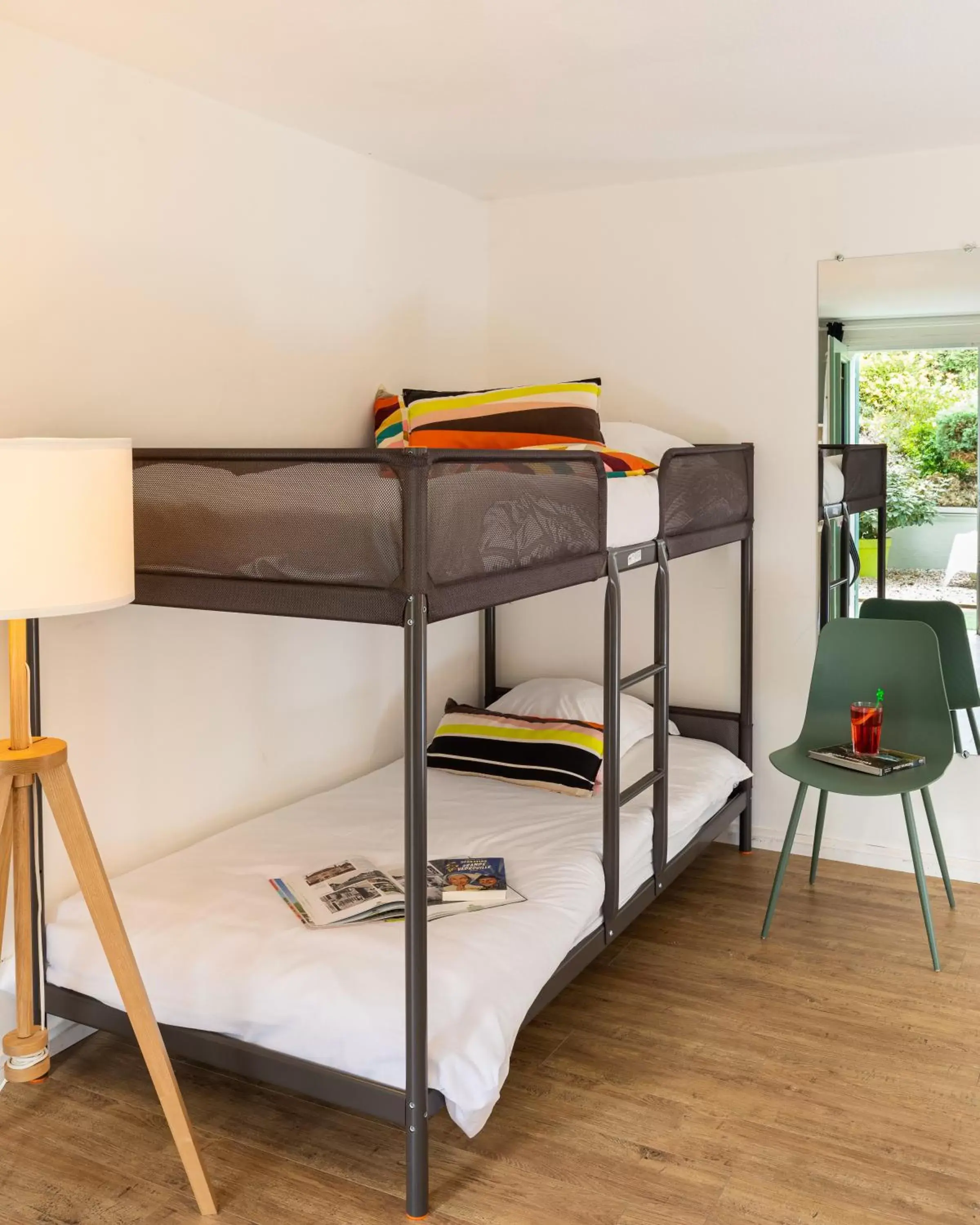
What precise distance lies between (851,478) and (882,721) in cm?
85

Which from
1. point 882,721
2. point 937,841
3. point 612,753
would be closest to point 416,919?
point 612,753

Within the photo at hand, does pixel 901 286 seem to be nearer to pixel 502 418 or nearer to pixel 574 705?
pixel 502 418

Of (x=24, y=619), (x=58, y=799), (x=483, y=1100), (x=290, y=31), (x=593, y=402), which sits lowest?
(x=483, y=1100)

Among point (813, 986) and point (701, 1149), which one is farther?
point (813, 986)

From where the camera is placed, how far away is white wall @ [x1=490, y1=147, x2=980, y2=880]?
369 cm

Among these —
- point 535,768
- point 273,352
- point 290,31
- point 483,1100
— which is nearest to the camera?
point 483,1100

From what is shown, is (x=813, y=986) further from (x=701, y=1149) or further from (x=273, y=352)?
(x=273, y=352)

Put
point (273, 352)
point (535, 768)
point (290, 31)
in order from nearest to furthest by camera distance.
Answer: point (290, 31) → point (273, 352) → point (535, 768)

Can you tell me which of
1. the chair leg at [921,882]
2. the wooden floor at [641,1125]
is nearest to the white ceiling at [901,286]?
the chair leg at [921,882]

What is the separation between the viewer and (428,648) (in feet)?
13.2

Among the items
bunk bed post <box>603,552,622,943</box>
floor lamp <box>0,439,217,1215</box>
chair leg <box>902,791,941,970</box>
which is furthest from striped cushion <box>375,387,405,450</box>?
chair leg <box>902,791,941,970</box>

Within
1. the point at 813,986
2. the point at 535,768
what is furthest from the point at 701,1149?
the point at 535,768

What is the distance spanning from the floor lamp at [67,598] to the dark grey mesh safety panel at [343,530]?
0.63 feet

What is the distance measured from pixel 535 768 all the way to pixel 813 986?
1013 millimetres
